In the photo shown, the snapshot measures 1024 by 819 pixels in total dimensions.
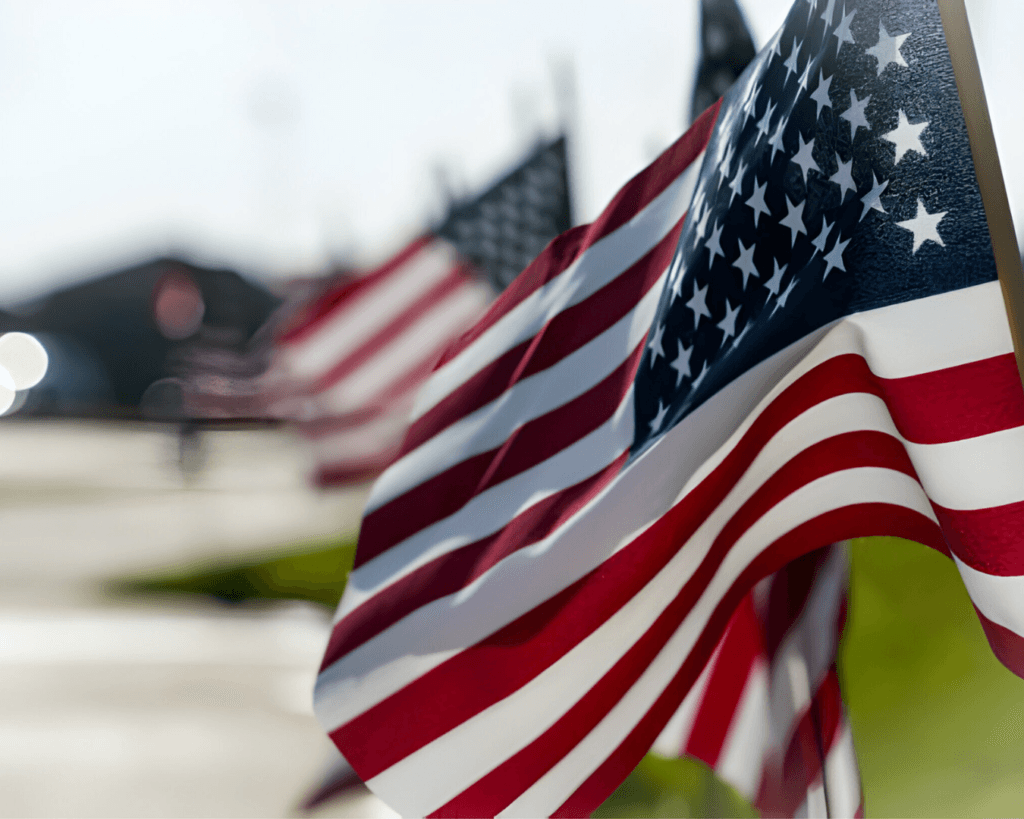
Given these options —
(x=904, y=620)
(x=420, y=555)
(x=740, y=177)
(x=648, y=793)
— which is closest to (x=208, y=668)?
(x=648, y=793)

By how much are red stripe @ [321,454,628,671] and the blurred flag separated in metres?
0.75

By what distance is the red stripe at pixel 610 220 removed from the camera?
105 centimetres

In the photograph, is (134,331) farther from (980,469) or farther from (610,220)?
(980,469)

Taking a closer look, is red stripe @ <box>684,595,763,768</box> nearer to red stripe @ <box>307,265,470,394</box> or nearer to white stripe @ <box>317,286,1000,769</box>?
white stripe @ <box>317,286,1000,769</box>

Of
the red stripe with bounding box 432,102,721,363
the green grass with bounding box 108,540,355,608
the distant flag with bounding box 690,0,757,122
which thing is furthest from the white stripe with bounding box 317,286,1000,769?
the green grass with bounding box 108,540,355,608

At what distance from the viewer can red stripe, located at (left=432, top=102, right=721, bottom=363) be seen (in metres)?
1.05

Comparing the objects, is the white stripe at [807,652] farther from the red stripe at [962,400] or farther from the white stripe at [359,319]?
the white stripe at [359,319]

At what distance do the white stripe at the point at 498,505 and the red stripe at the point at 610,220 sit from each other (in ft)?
0.80

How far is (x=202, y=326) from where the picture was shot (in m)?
6.28

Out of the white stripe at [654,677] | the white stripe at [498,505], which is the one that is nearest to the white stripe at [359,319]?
the white stripe at [498,505]

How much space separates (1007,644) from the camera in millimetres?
785

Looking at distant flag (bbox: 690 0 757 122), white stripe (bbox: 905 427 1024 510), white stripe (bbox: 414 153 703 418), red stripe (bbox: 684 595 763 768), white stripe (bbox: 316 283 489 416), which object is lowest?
red stripe (bbox: 684 595 763 768)

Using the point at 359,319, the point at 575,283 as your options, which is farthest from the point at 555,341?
the point at 359,319

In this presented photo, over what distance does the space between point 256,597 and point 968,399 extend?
3.58m
